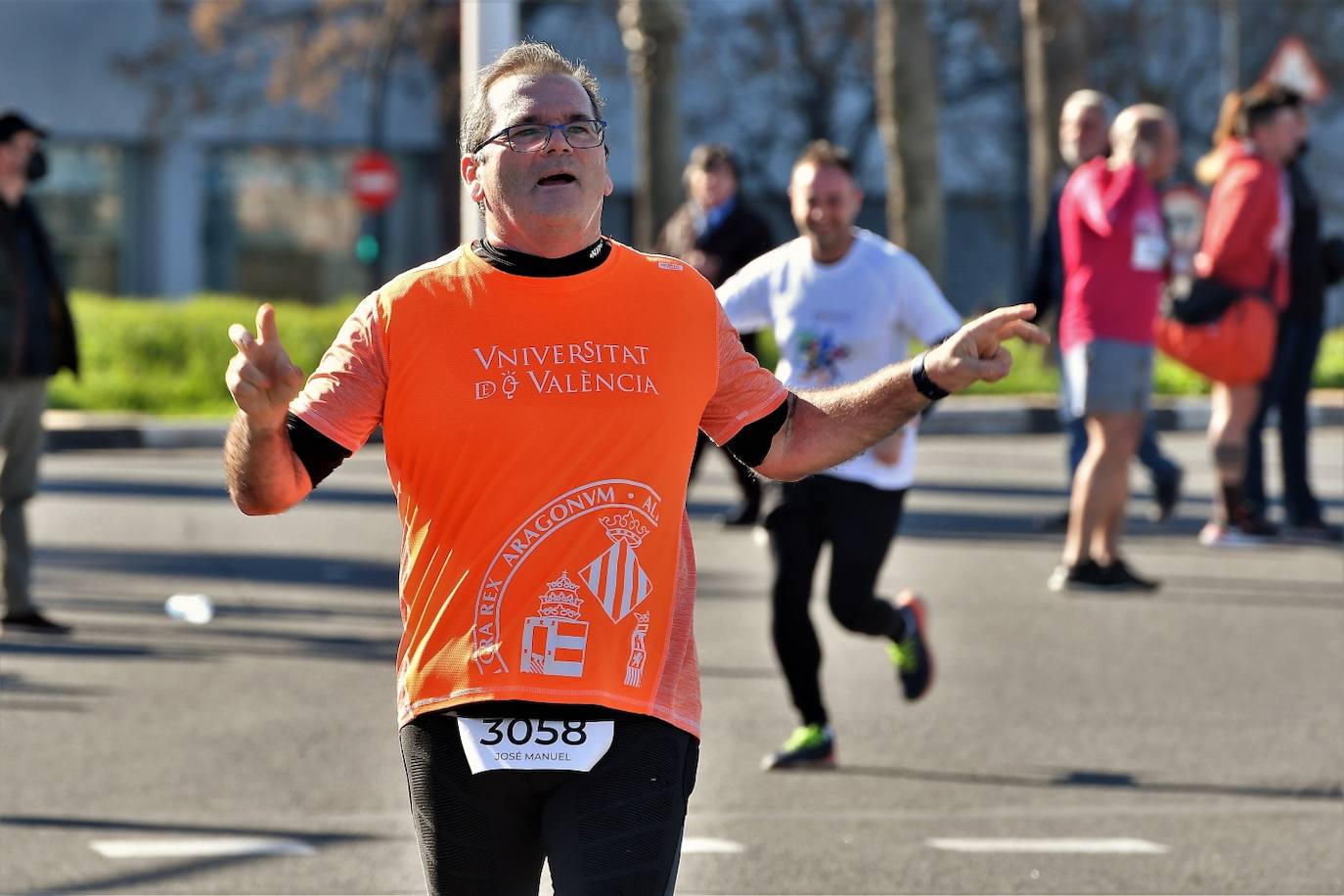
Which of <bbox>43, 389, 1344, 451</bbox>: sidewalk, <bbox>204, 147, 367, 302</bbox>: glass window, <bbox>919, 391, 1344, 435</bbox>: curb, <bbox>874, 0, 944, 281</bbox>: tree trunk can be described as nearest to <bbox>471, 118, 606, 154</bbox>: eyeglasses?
<bbox>43, 389, 1344, 451</bbox>: sidewalk

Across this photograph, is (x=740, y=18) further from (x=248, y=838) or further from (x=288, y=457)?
(x=288, y=457)

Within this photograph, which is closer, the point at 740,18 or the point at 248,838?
the point at 248,838

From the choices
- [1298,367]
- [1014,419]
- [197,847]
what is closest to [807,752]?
[197,847]

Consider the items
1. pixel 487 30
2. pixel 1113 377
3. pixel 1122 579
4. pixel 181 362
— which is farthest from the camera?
pixel 181 362

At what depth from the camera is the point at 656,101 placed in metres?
21.9

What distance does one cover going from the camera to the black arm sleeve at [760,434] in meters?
3.87

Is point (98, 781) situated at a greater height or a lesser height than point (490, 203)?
lesser

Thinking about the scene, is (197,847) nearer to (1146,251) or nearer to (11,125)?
(11,125)

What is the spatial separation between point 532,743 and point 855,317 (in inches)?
154

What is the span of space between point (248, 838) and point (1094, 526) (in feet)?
17.4

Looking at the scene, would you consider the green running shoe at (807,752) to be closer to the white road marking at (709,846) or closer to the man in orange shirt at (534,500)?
the white road marking at (709,846)

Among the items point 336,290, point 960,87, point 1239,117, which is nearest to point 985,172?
point 960,87

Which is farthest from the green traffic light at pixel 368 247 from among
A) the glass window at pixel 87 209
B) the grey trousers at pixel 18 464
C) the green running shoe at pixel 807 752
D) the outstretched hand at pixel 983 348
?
the outstretched hand at pixel 983 348

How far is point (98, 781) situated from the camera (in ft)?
22.2
